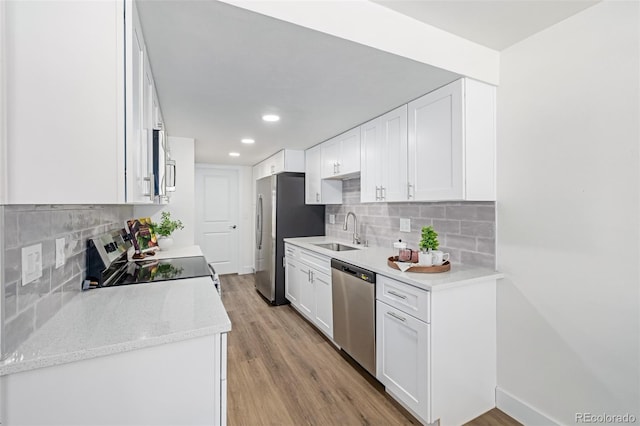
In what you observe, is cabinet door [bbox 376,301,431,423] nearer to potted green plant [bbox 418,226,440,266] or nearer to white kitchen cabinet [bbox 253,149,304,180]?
potted green plant [bbox 418,226,440,266]

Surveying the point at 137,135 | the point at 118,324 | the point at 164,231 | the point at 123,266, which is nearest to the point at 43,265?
the point at 118,324

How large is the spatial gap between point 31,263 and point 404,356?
189cm

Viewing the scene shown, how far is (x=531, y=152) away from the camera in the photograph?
177 cm

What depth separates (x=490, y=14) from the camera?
152cm

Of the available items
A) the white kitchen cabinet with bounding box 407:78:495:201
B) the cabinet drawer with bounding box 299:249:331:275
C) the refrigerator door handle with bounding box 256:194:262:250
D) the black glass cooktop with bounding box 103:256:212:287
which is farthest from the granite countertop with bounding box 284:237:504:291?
the refrigerator door handle with bounding box 256:194:262:250

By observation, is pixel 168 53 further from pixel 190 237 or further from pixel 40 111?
pixel 190 237

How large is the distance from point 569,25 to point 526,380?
2.04 meters

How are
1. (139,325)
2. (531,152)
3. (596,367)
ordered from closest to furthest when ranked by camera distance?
(139,325)
(596,367)
(531,152)

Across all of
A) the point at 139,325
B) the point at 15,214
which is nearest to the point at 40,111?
the point at 15,214

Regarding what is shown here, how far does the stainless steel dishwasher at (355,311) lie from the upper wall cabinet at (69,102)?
168 centimetres

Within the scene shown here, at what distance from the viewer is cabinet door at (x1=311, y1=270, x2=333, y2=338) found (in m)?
2.79

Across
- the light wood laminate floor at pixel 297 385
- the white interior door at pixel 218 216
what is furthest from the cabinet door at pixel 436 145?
the white interior door at pixel 218 216

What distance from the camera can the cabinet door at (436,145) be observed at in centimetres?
186

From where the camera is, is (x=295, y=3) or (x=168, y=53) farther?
(x=168, y=53)
